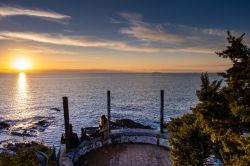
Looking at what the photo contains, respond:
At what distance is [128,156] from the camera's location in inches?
529

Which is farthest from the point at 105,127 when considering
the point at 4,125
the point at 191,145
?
the point at 4,125

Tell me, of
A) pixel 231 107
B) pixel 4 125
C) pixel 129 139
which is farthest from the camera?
pixel 4 125

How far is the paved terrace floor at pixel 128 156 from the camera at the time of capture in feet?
41.5

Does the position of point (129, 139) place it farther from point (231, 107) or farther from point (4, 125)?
point (4, 125)

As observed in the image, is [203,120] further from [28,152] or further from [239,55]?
[28,152]

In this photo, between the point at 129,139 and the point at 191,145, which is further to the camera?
the point at 129,139

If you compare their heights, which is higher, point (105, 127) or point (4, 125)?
point (105, 127)

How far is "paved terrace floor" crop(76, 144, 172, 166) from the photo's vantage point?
12.7m

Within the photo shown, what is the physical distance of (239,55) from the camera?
17.7 ft

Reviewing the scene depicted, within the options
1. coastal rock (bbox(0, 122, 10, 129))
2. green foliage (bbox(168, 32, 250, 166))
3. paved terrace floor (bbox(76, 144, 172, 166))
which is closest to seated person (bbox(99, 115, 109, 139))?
paved terrace floor (bbox(76, 144, 172, 166))

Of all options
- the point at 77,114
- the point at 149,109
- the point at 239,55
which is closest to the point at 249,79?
the point at 239,55

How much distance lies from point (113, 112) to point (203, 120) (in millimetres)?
54952

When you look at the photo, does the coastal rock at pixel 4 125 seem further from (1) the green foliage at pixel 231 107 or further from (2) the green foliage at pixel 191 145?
(1) the green foliage at pixel 231 107

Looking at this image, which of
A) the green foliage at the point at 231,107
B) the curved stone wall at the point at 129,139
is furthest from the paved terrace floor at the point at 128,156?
the green foliage at the point at 231,107
